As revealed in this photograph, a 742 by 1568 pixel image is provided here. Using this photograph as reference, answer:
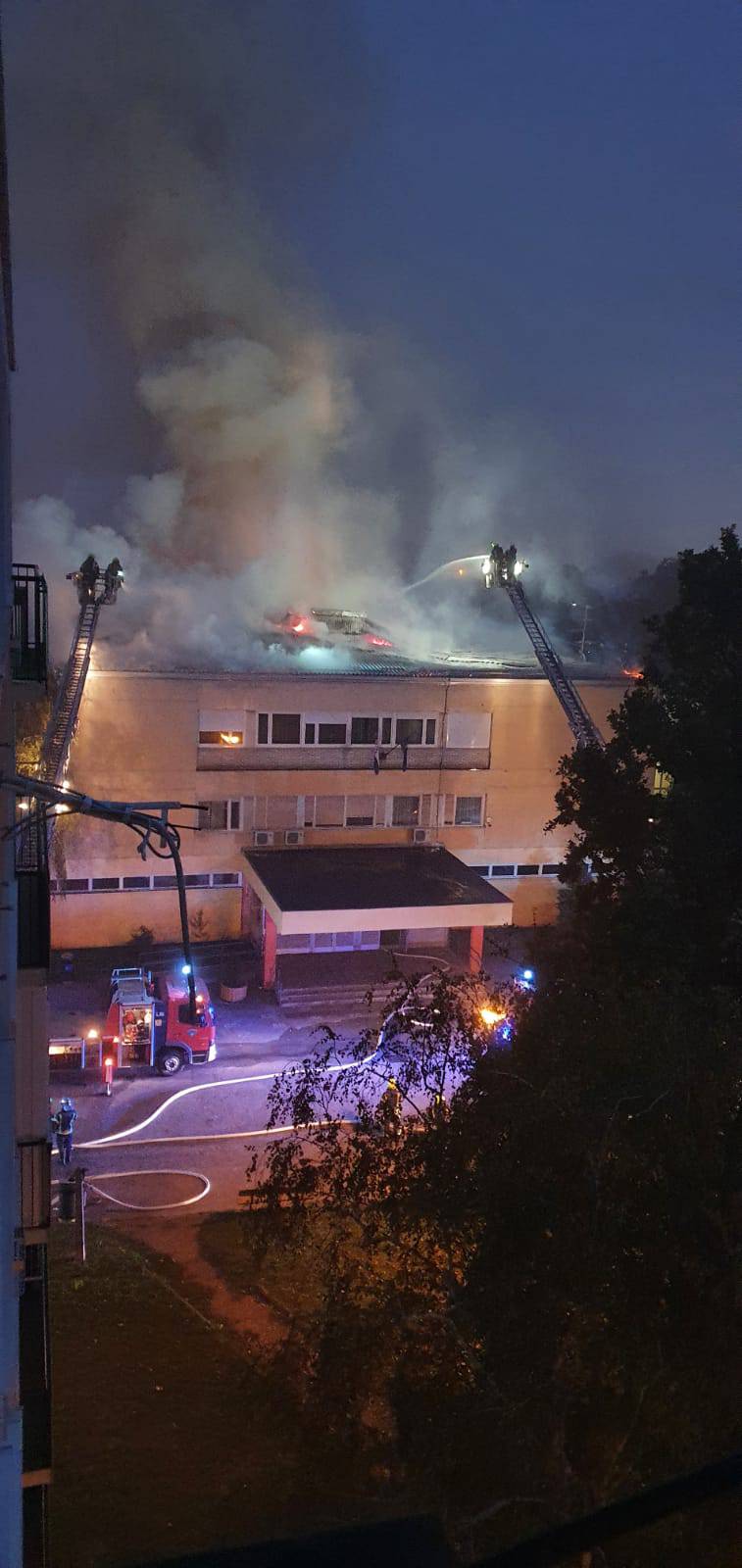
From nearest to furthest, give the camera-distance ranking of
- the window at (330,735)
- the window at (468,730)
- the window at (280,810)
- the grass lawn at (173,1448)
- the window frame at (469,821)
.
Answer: the grass lawn at (173,1448) < the window at (280,810) < the window at (330,735) < the window at (468,730) < the window frame at (469,821)

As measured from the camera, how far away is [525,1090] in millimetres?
5992

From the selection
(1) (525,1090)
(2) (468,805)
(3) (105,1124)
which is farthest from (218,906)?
(1) (525,1090)

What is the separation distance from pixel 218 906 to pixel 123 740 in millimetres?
3803

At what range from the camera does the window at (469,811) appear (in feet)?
67.2

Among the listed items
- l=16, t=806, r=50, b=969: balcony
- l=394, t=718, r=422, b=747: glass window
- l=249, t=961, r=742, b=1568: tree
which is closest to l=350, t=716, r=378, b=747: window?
l=394, t=718, r=422, b=747: glass window

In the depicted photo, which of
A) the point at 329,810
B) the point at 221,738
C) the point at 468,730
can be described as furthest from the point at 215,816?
the point at 468,730

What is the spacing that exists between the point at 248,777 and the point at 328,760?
5.51 ft

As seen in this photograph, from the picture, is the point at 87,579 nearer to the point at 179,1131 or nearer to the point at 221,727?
the point at 221,727

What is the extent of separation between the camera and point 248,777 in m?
18.8

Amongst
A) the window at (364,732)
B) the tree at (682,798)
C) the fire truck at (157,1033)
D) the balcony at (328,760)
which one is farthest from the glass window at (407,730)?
the tree at (682,798)

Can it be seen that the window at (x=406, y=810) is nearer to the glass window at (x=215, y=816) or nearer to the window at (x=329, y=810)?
the window at (x=329, y=810)

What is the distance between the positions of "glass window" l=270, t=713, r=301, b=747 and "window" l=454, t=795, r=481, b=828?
3.82 m

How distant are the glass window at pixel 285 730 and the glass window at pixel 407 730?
2.09 meters

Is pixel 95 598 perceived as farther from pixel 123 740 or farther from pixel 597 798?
pixel 597 798
